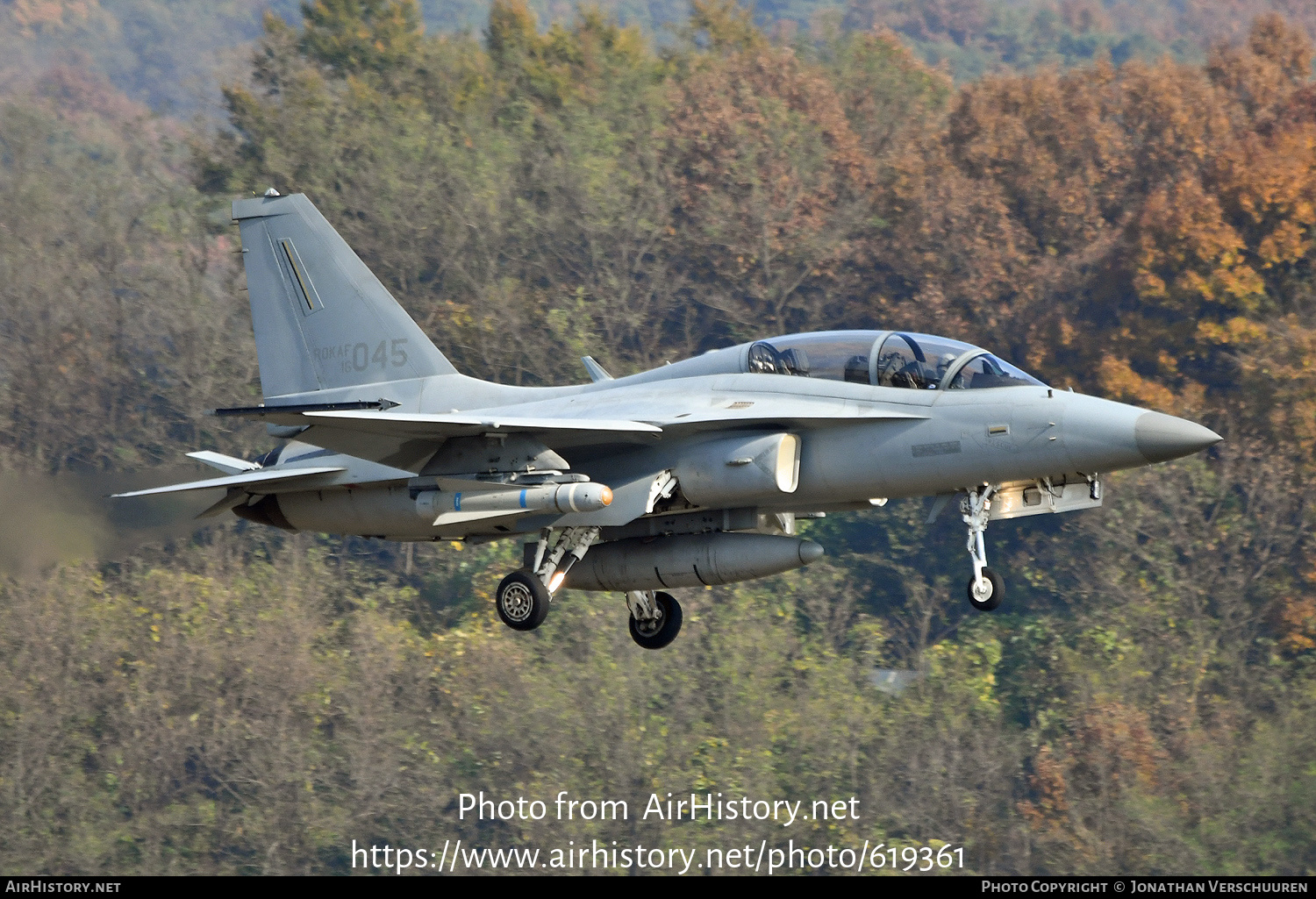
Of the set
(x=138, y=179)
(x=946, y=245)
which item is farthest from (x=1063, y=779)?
(x=138, y=179)

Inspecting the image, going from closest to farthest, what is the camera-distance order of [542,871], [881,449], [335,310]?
[881,449] → [335,310] → [542,871]

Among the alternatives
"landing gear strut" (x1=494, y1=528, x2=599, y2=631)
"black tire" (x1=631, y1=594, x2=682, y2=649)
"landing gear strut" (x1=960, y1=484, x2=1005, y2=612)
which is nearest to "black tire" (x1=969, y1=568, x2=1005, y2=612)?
"landing gear strut" (x1=960, y1=484, x2=1005, y2=612)

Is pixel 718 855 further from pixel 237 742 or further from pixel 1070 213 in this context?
pixel 1070 213

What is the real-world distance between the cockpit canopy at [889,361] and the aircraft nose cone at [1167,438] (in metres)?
1.12

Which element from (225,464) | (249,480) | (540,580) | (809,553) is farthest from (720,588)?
(809,553)

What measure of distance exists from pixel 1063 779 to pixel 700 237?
57.6 ft

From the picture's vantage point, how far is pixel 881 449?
15648 mm

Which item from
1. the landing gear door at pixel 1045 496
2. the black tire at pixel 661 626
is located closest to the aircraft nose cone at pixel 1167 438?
the landing gear door at pixel 1045 496

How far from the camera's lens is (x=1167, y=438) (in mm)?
14656

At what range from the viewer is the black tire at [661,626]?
1838 centimetres

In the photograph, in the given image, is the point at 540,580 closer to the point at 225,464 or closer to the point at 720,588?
the point at 225,464

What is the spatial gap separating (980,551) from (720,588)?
22821 millimetres

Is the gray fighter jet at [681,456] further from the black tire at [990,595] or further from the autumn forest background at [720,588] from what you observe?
the autumn forest background at [720,588]

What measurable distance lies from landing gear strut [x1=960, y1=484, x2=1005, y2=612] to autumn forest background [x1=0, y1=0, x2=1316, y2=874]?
41.7ft
